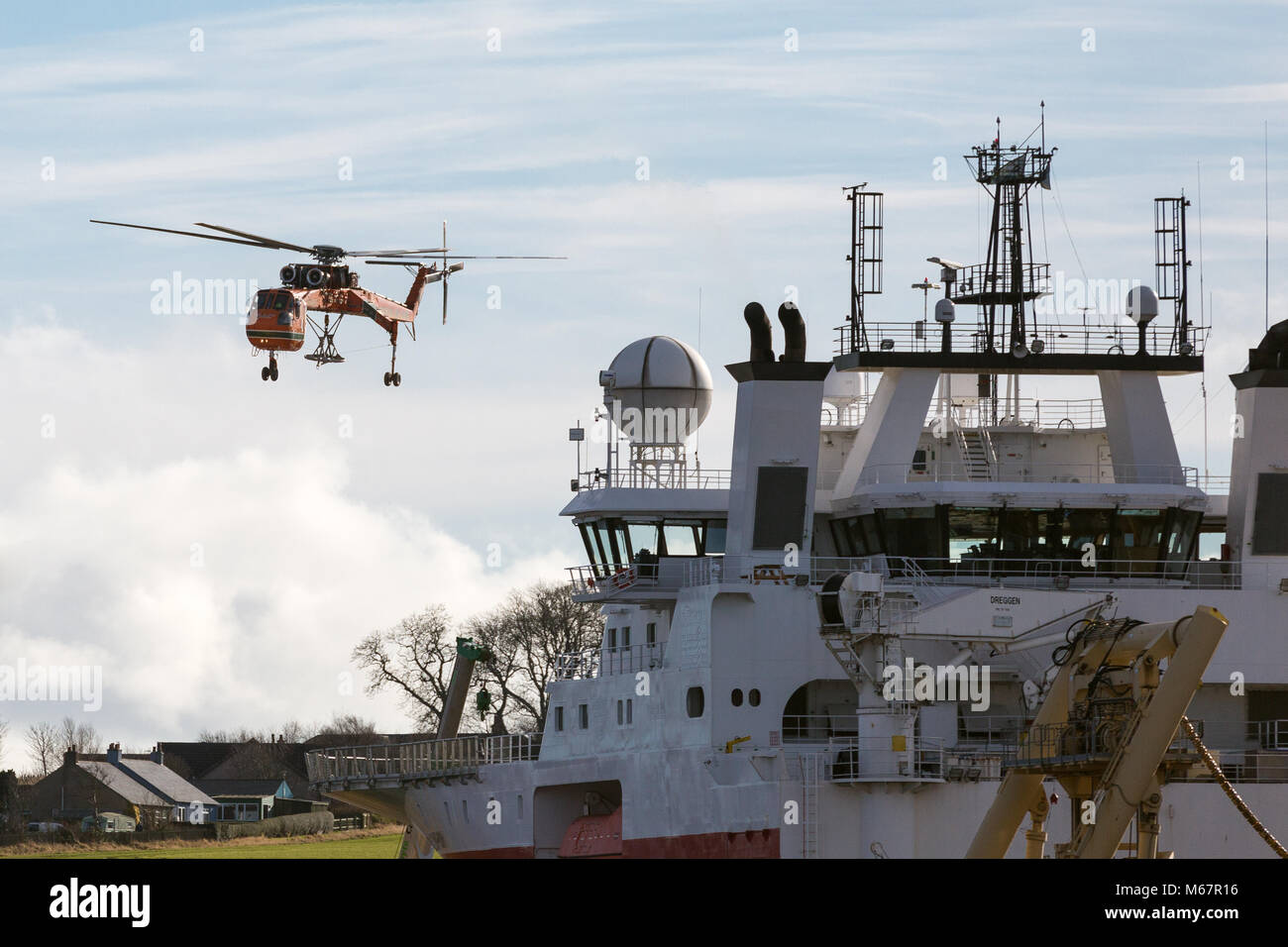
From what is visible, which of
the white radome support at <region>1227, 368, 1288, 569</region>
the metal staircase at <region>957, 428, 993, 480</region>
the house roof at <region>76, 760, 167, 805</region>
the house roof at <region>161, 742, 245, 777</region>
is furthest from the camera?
the house roof at <region>161, 742, 245, 777</region>

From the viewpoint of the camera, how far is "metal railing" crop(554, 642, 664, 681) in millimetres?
54875

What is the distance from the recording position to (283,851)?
101 m

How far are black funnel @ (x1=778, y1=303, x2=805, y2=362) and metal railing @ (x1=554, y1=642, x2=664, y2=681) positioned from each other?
7327 millimetres

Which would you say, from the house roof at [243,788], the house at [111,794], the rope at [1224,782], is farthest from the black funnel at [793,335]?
the house roof at [243,788]

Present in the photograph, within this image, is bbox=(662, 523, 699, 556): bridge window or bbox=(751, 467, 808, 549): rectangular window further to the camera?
bbox=(662, 523, 699, 556): bridge window

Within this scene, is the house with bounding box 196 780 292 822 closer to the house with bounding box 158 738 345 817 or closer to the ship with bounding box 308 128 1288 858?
the house with bounding box 158 738 345 817

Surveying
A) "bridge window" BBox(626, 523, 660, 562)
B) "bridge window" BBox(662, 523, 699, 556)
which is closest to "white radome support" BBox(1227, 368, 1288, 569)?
"bridge window" BBox(662, 523, 699, 556)

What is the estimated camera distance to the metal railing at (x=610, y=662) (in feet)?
180

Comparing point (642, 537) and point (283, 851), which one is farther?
point (283, 851)

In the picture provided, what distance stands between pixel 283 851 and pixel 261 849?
1076mm

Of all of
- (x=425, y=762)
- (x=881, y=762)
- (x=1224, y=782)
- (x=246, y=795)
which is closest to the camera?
(x=1224, y=782)

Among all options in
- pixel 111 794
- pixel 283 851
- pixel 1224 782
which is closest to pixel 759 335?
pixel 1224 782

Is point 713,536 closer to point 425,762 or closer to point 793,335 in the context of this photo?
point 793,335
